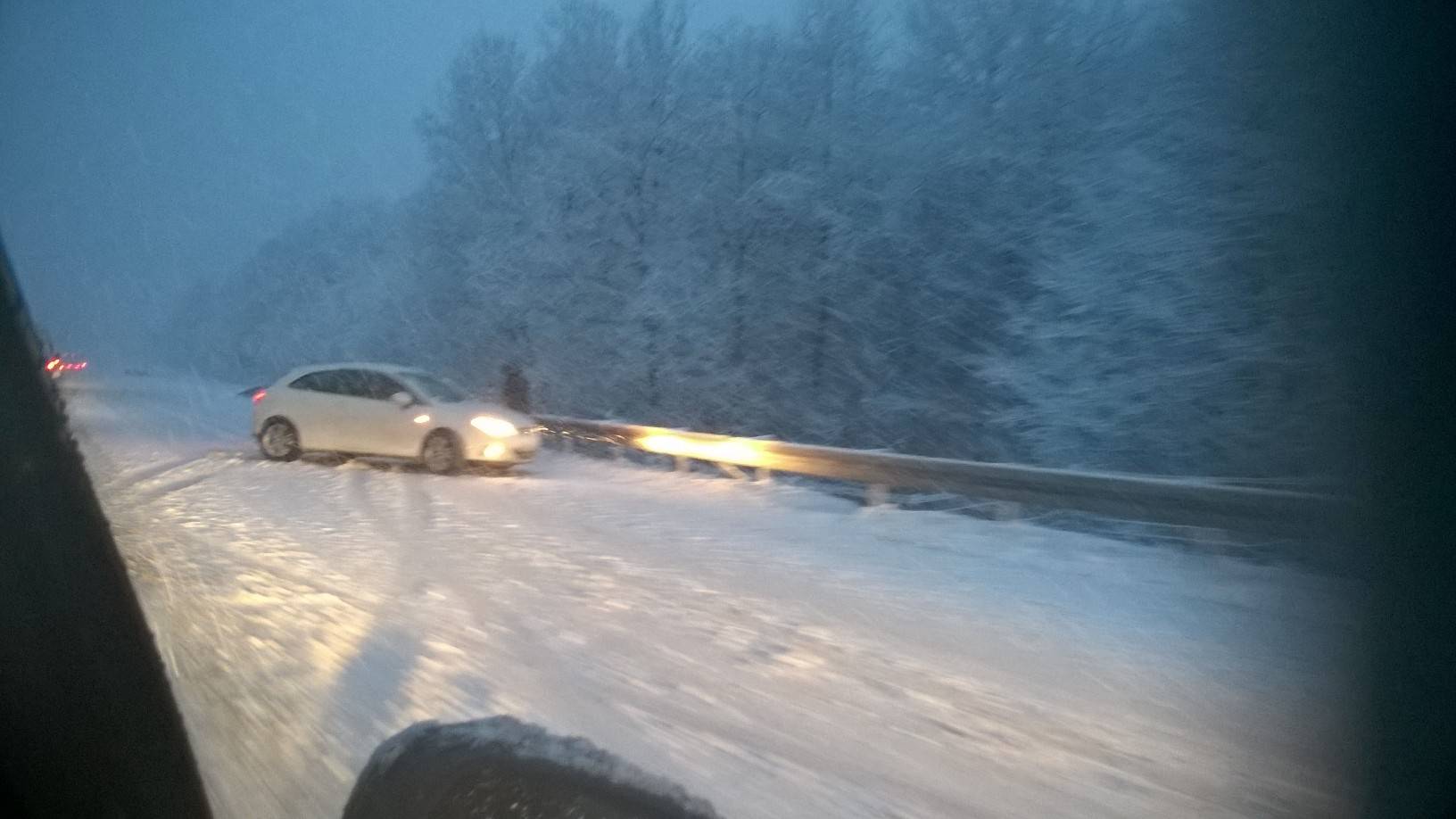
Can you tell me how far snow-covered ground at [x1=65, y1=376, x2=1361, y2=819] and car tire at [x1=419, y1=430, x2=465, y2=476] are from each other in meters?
2.81

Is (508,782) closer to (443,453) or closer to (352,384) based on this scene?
(443,453)

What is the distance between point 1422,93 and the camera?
3080 mm

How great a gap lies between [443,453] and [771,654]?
9.34 metres

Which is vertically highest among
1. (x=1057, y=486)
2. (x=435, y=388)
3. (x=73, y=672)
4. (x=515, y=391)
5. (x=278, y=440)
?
(x=73, y=672)

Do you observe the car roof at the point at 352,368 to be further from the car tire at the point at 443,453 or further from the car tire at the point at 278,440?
the car tire at the point at 443,453

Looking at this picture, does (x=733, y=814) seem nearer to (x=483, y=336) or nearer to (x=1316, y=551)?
(x=1316, y=551)

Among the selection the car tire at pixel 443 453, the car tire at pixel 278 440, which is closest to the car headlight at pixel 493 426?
the car tire at pixel 443 453

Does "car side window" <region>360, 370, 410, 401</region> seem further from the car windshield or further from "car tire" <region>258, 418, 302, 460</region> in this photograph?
"car tire" <region>258, 418, 302, 460</region>

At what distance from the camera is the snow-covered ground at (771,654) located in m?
4.57

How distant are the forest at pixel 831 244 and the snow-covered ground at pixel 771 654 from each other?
725 centimetres

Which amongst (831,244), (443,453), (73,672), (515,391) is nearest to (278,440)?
(443,453)

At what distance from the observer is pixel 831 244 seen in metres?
27.5

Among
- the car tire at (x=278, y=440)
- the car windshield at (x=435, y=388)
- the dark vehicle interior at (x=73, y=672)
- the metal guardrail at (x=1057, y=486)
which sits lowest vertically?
the metal guardrail at (x=1057, y=486)

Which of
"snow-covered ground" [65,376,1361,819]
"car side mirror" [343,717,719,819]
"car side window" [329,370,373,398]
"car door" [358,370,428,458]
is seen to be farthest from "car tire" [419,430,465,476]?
"car side mirror" [343,717,719,819]
